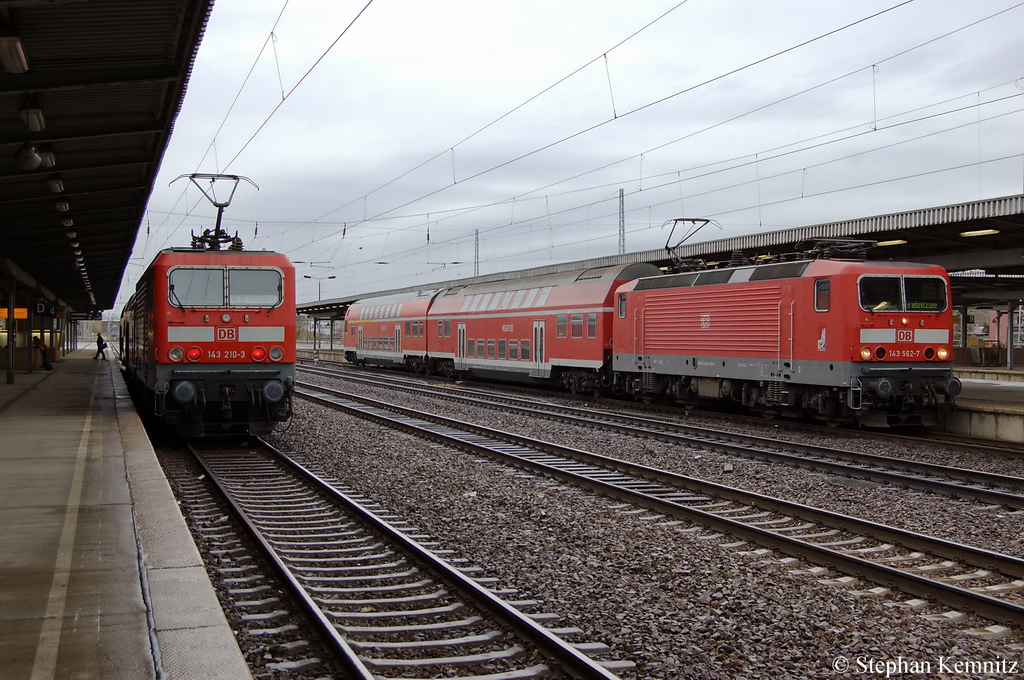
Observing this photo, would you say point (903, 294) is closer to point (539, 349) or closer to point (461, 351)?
point (539, 349)

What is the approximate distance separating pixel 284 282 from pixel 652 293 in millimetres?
9619

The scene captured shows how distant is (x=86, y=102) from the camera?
439 inches

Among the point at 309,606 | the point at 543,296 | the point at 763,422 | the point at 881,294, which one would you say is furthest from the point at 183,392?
the point at 543,296

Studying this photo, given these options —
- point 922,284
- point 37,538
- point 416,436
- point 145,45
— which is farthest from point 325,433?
point 922,284

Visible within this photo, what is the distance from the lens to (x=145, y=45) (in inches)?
380

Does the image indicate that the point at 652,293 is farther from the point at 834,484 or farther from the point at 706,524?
the point at 706,524

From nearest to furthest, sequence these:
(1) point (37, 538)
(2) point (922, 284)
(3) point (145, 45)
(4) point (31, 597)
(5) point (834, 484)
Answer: (4) point (31, 597) < (1) point (37, 538) < (3) point (145, 45) < (5) point (834, 484) < (2) point (922, 284)

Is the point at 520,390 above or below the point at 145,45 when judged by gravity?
below

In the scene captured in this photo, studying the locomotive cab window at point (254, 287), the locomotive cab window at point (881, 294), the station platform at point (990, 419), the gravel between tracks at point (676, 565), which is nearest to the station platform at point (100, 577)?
the gravel between tracks at point (676, 565)

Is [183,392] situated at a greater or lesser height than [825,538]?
greater

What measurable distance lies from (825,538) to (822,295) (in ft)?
26.5

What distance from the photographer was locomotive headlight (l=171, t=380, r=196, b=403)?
40.9 ft

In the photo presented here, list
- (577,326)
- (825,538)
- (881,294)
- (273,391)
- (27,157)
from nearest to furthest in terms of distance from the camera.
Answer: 1. (825,538)
2. (27,157)
3. (273,391)
4. (881,294)
5. (577,326)

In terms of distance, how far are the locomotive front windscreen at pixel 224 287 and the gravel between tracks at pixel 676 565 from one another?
2.63 m
